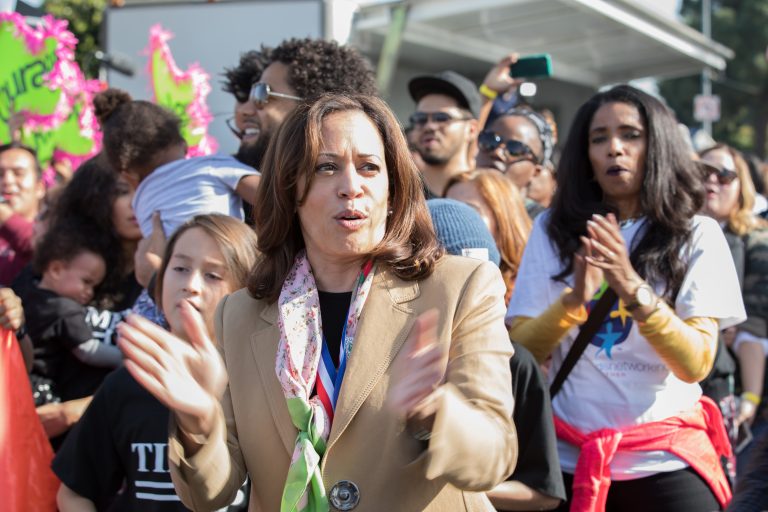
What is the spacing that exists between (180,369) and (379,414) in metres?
0.46

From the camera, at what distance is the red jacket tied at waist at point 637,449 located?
295 centimetres

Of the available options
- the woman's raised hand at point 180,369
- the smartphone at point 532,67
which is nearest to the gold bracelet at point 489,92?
the smartphone at point 532,67

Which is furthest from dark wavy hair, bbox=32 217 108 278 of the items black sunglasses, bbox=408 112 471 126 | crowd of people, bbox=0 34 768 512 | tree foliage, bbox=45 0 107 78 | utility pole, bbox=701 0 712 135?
tree foliage, bbox=45 0 107 78

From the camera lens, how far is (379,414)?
2043 millimetres

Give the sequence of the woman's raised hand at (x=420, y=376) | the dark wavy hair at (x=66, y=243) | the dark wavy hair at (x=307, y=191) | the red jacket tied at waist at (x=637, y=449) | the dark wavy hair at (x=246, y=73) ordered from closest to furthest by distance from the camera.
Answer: the woman's raised hand at (x=420, y=376)
the dark wavy hair at (x=307, y=191)
the red jacket tied at waist at (x=637, y=449)
the dark wavy hair at (x=66, y=243)
the dark wavy hair at (x=246, y=73)

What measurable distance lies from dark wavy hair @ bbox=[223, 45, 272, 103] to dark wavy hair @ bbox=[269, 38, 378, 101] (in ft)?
1.22

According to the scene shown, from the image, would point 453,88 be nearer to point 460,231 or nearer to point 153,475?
point 460,231

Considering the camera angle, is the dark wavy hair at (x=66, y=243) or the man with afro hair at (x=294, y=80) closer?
the man with afro hair at (x=294, y=80)

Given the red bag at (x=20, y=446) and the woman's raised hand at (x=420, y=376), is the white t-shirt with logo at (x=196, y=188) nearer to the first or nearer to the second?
the red bag at (x=20, y=446)

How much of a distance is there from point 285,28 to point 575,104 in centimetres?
783

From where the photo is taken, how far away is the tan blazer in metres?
2.00

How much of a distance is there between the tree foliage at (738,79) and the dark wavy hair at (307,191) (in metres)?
29.2

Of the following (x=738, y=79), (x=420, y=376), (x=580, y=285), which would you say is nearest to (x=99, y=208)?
(x=580, y=285)

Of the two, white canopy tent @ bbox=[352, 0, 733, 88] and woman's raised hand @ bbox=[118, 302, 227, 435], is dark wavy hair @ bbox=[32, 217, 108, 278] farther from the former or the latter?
white canopy tent @ bbox=[352, 0, 733, 88]
